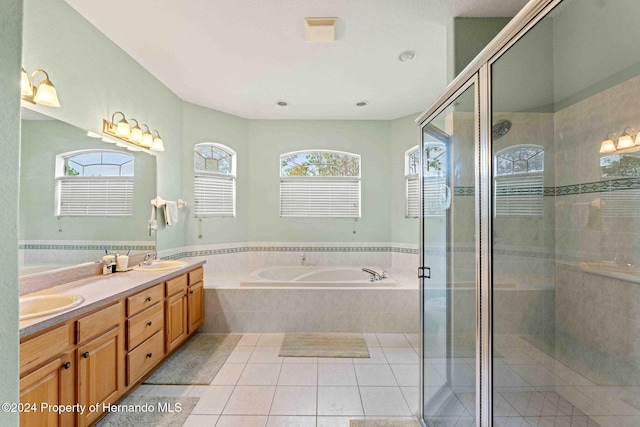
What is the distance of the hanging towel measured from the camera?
10.2ft

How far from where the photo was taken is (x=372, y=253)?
4.23 meters

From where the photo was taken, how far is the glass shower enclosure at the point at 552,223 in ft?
4.05

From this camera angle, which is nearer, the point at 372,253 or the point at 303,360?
the point at 303,360

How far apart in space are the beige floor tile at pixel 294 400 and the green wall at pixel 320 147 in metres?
2.28

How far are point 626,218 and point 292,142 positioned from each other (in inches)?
144

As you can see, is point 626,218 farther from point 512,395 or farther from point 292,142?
point 292,142

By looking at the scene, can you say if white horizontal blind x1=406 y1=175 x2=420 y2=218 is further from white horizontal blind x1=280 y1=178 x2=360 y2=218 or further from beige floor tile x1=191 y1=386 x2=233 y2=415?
beige floor tile x1=191 y1=386 x2=233 y2=415

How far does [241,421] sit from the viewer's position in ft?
6.12

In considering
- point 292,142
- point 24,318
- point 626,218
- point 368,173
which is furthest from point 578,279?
point 292,142

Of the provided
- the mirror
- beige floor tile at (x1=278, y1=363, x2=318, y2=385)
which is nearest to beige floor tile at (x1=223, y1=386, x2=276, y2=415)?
beige floor tile at (x1=278, y1=363, x2=318, y2=385)

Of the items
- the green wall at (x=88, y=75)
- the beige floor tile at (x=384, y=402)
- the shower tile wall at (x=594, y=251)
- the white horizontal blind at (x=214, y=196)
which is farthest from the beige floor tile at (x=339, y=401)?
the white horizontal blind at (x=214, y=196)

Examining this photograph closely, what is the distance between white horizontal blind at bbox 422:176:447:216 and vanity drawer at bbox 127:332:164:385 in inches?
91.4

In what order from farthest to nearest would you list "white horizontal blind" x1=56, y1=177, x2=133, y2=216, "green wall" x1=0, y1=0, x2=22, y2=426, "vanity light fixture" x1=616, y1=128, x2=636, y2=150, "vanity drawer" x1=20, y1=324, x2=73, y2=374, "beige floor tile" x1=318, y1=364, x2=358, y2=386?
"beige floor tile" x1=318, y1=364, x2=358, y2=386 → "white horizontal blind" x1=56, y1=177, x2=133, y2=216 → "vanity drawer" x1=20, y1=324, x2=73, y2=374 → "vanity light fixture" x1=616, y1=128, x2=636, y2=150 → "green wall" x1=0, y1=0, x2=22, y2=426

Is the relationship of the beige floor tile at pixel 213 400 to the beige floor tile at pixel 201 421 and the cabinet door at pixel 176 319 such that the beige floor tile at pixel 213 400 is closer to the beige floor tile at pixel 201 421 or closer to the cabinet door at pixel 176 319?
the beige floor tile at pixel 201 421
